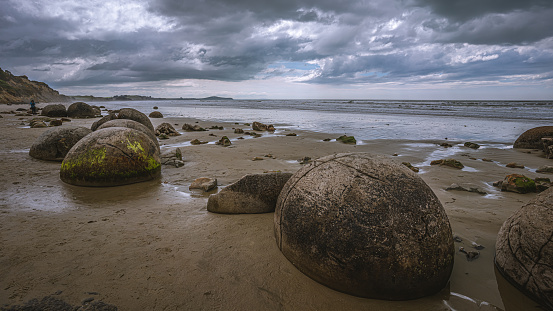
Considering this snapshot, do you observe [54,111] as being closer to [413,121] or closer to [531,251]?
[413,121]

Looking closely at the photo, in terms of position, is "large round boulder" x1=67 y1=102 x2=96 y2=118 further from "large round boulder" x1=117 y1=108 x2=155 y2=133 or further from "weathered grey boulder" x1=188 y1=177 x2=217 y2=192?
"weathered grey boulder" x1=188 y1=177 x2=217 y2=192

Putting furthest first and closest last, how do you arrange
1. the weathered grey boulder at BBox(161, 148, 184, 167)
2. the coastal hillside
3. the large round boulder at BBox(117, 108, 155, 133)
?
the coastal hillside, the large round boulder at BBox(117, 108, 155, 133), the weathered grey boulder at BBox(161, 148, 184, 167)

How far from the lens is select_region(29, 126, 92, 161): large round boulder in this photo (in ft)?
24.0

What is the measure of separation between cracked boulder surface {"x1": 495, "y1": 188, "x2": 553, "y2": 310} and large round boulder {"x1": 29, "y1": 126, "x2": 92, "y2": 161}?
9345mm

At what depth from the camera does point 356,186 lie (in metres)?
2.46

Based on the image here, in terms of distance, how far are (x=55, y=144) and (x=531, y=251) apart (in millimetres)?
9657

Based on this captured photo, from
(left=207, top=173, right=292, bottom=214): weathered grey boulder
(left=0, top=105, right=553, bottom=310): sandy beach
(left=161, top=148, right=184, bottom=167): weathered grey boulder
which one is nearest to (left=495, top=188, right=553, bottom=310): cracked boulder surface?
(left=0, top=105, right=553, bottom=310): sandy beach

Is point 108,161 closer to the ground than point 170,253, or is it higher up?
higher up

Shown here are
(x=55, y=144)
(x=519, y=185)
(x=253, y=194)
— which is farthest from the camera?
(x=55, y=144)

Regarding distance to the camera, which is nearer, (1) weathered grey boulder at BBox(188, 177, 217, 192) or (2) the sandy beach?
(2) the sandy beach

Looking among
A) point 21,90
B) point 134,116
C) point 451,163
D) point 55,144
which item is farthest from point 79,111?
point 21,90

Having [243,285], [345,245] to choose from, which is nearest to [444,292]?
[345,245]

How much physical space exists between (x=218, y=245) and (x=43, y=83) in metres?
88.9

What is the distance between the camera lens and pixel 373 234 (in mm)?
2262
